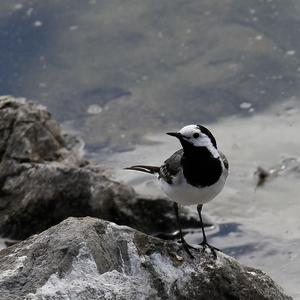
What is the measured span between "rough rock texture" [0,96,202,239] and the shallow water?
0.47 meters

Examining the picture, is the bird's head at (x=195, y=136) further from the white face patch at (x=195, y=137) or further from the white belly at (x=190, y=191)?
the white belly at (x=190, y=191)

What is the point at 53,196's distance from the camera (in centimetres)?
892

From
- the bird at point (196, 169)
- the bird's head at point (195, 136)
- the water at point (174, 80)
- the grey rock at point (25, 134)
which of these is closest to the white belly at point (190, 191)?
the bird at point (196, 169)

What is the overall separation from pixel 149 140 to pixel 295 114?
1.75 m

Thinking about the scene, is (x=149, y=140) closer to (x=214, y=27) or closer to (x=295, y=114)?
(x=295, y=114)

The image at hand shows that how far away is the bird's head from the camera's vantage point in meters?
6.16

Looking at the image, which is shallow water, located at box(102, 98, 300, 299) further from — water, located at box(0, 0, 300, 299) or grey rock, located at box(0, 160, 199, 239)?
grey rock, located at box(0, 160, 199, 239)

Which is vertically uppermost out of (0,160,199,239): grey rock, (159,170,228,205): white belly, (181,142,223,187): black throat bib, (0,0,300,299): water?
(181,142,223,187): black throat bib

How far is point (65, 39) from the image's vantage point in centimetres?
1305

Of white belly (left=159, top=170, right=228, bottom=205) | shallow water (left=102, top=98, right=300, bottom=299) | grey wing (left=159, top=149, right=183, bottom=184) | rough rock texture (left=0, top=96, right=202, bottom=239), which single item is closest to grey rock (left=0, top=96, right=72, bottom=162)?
rough rock texture (left=0, top=96, right=202, bottom=239)

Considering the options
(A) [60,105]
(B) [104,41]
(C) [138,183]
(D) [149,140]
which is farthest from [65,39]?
(C) [138,183]

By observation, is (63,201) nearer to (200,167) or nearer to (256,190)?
(256,190)

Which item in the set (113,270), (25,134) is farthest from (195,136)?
(25,134)

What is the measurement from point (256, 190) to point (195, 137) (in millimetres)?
4142
